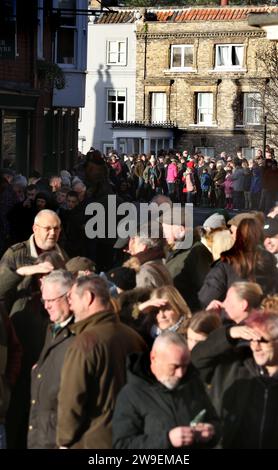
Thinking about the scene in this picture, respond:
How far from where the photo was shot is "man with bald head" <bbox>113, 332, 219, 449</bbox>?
6004 mm

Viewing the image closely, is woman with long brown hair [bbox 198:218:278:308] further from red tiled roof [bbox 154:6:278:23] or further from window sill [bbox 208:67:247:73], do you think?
window sill [bbox 208:67:247:73]

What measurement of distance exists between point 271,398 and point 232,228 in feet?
14.3

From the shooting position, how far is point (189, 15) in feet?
194

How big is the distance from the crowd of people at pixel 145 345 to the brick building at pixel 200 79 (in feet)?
155

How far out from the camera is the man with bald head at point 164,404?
6004 mm

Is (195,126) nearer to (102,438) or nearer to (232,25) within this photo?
(232,25)

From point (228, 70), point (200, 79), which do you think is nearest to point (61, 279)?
point (228, 70)

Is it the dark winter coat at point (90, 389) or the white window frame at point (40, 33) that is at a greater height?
the white window frame at point (40, 33)

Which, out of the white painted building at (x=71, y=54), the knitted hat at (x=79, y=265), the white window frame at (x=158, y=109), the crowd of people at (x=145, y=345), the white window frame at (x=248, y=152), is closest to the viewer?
the crowd of people at (x=145, y=345)

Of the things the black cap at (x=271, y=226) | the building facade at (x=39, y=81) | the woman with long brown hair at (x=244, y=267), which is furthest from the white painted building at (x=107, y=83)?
the woman with long brown hair at (x=244, y=267)

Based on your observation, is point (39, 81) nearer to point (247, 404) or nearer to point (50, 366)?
point (50, 366)

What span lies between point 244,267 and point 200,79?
49964 mm

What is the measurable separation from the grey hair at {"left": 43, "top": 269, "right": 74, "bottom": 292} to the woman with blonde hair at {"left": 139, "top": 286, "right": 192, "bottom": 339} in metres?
0.50

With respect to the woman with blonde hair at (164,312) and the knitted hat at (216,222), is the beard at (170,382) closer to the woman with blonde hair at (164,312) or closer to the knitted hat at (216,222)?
the woman with blonde hair at (164,312)
